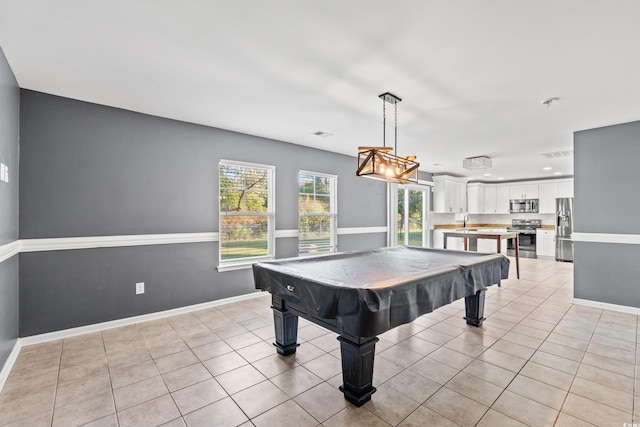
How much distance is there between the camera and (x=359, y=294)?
1738 mm

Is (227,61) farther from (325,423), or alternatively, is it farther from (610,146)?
(610,146)

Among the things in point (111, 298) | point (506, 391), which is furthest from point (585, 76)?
point (111, 298)

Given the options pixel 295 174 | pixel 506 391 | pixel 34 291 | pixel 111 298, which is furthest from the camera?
pixel 295 174

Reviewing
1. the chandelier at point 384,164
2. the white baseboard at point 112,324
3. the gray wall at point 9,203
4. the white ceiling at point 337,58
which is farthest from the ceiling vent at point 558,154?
the gray wall at point 9,203

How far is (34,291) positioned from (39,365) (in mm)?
782

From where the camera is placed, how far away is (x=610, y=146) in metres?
3.85

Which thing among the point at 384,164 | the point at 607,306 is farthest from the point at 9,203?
the point at 607,306

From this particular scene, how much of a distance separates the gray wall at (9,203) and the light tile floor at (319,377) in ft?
1.06

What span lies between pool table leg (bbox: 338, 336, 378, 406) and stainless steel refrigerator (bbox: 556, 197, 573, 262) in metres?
8.00

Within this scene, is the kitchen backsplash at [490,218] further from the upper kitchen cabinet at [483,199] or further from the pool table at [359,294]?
the pool table at [359,294]

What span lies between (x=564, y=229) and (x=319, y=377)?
816cm

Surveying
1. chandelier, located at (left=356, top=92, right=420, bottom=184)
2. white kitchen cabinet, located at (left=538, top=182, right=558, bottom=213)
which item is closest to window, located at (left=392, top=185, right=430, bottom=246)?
white kitchen cabinet, located at (left=538, top=182, right=558, bottom=213)

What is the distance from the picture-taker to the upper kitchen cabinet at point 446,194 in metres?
8.06

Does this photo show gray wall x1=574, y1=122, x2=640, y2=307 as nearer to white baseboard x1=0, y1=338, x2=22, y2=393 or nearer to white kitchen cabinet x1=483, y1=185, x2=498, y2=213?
white kitchen cabinet x1=483, y1=185, x2=498, y2=213
